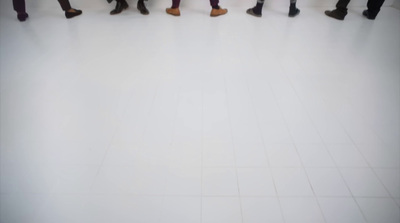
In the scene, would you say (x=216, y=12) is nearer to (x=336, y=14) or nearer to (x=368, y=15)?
(x=336, y=14)

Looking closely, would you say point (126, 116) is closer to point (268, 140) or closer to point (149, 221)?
point (149, 221)

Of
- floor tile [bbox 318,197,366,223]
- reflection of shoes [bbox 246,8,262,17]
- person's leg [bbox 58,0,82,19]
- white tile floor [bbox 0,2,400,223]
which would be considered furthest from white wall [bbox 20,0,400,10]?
floor tile [bbox 318,197,366,223]

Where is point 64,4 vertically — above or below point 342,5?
below

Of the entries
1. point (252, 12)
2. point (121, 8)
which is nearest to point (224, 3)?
point (252, 12)

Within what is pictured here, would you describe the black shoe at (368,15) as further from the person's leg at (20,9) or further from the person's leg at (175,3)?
the person's leg at (20,9)

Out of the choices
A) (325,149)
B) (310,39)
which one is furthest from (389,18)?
(325,149)

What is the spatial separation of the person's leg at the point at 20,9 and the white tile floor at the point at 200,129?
79 cm

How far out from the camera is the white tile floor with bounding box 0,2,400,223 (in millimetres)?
1236

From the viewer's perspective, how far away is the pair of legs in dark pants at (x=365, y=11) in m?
3.54

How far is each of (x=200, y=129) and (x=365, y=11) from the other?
3.78 metres

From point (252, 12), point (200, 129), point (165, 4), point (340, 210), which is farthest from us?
point (165, 4)

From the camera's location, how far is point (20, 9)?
12.0ft

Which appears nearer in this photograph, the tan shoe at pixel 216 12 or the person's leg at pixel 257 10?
the person's leg at pixel 257 10

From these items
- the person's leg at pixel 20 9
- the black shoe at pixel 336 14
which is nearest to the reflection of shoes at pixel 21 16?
the person's leg at pixel 20 9
